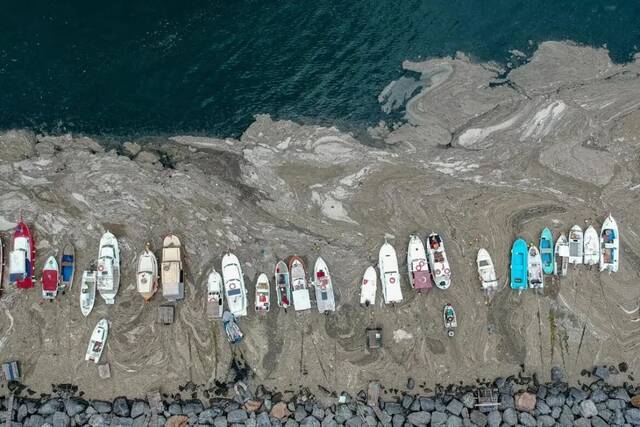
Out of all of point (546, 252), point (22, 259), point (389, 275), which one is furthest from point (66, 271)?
point (546, 252)

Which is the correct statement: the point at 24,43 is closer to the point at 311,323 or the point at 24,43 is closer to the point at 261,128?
the point at 261,128

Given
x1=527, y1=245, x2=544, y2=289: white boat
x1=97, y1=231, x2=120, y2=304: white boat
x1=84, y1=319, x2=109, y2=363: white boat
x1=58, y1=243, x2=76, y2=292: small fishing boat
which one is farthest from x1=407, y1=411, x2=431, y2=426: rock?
x1=58, y1=243, x2=76, y2=292: small fishing boat

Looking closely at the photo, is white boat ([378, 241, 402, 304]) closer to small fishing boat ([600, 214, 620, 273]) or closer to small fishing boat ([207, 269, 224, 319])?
small fishing boat ([207, 269, 224, 319])

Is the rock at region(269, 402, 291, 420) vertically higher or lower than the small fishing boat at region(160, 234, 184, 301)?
lower

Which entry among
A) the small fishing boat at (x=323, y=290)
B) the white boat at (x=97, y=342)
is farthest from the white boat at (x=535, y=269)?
the white boat at (x=97, y=342)

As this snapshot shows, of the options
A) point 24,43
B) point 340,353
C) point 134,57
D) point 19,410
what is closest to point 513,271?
point 340,353

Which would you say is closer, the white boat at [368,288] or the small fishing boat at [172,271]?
the small fishing boat at [172,271]

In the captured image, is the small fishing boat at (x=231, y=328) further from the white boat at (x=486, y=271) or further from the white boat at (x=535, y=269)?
the white boat at (x=535, y=269)
